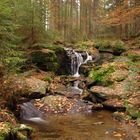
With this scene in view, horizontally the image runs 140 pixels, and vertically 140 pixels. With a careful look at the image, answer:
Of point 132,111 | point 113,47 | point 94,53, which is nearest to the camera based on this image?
point 132,111

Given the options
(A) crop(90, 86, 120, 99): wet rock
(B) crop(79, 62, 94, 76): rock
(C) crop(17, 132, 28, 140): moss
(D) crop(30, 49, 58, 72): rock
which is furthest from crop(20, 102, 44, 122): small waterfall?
(B) crop(79, 62, 94, 76): rock

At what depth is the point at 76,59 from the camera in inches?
898

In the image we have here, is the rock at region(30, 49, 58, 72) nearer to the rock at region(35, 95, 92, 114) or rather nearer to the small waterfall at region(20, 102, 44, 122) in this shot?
the rock at region(35, 95, 92, 114)

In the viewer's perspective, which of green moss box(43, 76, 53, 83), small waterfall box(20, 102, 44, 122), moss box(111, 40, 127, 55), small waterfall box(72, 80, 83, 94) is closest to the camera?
small waterfall box(20, 102, 44, 122)

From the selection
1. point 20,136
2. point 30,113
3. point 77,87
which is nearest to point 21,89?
point 30,113

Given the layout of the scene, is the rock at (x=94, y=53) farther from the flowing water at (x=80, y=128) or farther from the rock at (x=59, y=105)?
the flowing water at (x=80, y=128)

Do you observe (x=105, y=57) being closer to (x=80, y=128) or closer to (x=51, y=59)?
(x=51, y=59)

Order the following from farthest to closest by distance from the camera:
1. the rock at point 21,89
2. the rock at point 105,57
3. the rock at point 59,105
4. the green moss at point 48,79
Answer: the rock at point 105,57, the green moss at point 48,79, the rock at point 59,105, the rock at point 21,89

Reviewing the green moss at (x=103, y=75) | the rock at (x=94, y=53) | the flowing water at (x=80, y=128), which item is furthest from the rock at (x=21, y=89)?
the rock at (x=94, y=53)

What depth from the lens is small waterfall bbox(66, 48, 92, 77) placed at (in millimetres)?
22288

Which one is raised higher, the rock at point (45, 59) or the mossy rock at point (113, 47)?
the mossy rock at point (113, 47)

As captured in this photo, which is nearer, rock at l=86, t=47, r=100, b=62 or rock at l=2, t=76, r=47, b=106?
rock at l=2, t=76, r=47, b=106

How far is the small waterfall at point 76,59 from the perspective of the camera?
73.1 feet

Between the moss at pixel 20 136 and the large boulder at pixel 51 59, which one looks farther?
the large boulder at pixel 51 59
